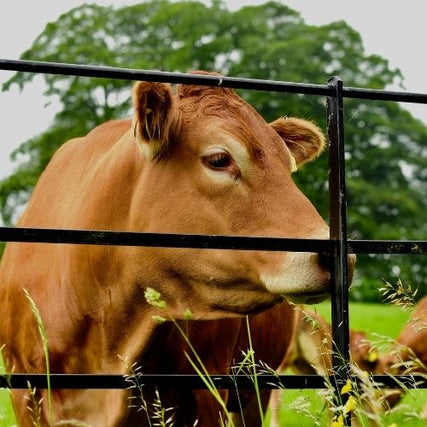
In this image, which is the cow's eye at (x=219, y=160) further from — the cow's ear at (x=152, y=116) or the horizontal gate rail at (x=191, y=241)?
the horizontal gate rail at (x=191, y=241)

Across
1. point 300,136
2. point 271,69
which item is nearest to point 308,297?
point 300,136

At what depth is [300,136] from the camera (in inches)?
169

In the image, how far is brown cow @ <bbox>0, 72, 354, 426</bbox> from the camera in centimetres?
332

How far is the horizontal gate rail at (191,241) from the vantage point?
8.55 ft

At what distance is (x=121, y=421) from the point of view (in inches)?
139

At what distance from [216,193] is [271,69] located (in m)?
30.5

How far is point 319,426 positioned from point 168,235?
2.78 feet

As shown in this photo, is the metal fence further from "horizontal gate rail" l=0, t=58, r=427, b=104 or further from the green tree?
the green tree

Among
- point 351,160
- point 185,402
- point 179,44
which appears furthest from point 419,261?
point 185,402

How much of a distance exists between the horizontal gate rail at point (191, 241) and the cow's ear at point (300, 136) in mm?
1276

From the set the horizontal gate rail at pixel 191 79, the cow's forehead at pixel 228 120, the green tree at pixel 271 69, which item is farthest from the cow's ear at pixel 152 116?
the green tree at pixel 271 69

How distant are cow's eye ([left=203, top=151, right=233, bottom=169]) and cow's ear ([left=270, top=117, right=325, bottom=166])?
82cm

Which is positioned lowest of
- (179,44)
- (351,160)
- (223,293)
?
(223,293)

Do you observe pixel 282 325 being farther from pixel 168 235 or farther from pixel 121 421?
pixel 168 235
